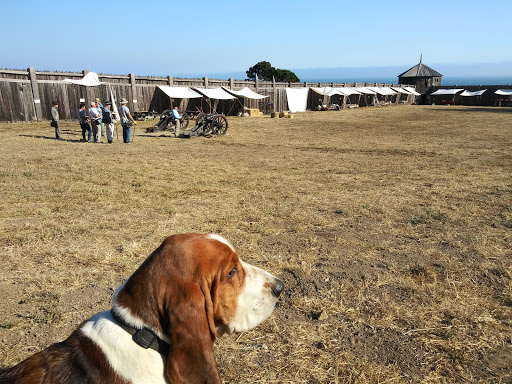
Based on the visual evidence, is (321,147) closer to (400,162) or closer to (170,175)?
(400,162)

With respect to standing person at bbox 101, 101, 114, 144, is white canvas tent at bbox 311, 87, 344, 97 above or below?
above

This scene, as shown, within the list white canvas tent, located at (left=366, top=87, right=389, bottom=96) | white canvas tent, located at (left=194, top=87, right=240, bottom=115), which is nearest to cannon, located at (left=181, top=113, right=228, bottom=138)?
white canvas tent, located at (left=194, top=87, right=240, bottom=115)

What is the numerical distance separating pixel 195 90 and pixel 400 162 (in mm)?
19954

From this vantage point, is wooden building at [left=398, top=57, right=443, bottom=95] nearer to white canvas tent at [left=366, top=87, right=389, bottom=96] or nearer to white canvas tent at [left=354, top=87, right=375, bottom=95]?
white canvas tent at [left=366, top=87, right=389, bottom=96]

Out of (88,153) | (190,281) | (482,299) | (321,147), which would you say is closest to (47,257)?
(190,281)

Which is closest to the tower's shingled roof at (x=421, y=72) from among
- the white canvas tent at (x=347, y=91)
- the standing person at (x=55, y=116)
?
the white canvas tent at (x=347, y=91)

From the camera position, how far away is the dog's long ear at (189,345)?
163cm

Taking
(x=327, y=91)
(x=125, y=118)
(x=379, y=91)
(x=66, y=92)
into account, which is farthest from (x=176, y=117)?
(x=379, y=91)

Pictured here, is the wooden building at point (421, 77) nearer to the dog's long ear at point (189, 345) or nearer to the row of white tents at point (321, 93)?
the row of white tents at point (321, 93)

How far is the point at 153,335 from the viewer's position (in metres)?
1.69

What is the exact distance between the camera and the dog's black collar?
5.51ft

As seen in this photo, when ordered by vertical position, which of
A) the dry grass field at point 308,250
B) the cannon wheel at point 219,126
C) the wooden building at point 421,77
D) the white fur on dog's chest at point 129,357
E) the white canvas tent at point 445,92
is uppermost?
the wooden building at point 421,77

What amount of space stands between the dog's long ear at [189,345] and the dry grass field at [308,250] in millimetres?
1332

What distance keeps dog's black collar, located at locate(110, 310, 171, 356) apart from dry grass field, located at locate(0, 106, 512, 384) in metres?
1.30
